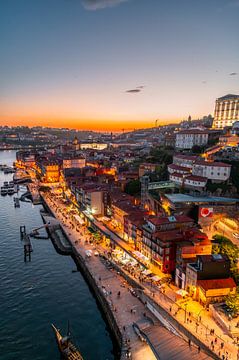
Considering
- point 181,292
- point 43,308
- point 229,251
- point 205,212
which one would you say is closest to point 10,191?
point 43,308

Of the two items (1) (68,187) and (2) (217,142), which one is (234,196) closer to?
(2) (217,142)

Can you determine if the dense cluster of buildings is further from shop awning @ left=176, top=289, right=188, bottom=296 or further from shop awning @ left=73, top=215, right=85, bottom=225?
shop awning @ left=73, top=215, right=85, bottom=225

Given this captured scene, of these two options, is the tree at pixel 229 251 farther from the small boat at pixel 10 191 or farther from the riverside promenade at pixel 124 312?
the small boat at pixel 10 191

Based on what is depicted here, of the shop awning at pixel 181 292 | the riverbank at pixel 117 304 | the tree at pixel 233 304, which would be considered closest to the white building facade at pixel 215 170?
the riverbank at pixel 117 304

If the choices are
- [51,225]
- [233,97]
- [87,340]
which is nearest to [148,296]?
[87,340]

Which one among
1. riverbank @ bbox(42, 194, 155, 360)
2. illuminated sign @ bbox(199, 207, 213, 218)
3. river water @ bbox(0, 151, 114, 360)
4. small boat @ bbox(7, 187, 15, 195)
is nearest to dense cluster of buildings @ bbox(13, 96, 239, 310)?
illuminated sign @ bbox(199, 207, 213, 218)

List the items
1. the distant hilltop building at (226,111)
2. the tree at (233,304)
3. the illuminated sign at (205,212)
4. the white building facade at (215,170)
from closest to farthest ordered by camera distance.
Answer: the tree at (233,304)
the illuminated sign at (205,212)
the white building facade at (215,170)
the distant hilltop building at (226,111)
